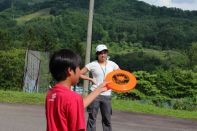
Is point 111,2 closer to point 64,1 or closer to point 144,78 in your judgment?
point 64,1

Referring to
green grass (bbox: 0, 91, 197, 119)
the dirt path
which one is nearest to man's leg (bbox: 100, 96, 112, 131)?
the dirt path

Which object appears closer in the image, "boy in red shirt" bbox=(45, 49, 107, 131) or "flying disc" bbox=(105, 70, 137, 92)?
"boy in red shirt" bbox=(45, 49, 107, 131)

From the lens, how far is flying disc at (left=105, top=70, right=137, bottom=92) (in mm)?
4215

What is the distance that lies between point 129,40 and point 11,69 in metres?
57.6

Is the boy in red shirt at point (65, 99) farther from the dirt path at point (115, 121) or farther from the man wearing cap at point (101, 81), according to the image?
the dirt path at point (115, 121)

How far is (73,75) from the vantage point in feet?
11.6

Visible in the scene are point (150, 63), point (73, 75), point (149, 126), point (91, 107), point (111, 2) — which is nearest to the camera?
point (73, 75)

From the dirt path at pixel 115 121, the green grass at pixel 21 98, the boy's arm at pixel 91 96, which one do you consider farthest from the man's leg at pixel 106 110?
the green grass at pixel 21 98

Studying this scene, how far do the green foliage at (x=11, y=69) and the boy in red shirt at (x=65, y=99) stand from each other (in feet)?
111

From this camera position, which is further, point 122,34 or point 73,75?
point 122,34

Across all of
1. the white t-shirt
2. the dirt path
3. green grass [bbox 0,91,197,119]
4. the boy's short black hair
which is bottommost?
green grass [bbox 0,91,197,119]

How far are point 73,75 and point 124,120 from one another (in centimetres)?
1172

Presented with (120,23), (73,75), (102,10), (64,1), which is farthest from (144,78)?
(64,1)

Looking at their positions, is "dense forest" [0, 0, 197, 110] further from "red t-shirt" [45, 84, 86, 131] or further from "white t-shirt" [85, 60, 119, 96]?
"red t-shirt" [45, 84, 86, 131]
